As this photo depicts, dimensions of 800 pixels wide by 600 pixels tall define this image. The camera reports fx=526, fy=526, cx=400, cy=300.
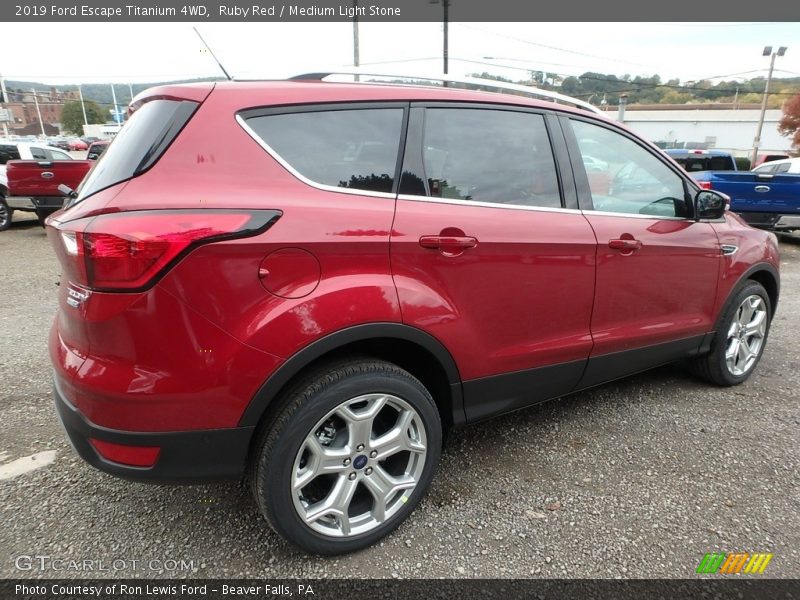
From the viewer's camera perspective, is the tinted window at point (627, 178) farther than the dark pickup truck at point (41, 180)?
No

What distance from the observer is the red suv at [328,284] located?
1.66 metres

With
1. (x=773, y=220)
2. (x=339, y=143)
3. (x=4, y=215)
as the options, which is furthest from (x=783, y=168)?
(x=4, y=215)

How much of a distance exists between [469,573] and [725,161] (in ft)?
Answer: 45.1

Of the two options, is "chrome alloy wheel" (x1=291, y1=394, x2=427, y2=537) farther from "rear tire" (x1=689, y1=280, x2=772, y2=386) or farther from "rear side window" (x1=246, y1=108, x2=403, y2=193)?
"rear tire" (x1=689, y1=280, x2=772, y2=386)

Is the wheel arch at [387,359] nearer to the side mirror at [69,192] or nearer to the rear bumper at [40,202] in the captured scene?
the side mirror at [69,192]

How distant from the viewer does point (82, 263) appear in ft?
5.35

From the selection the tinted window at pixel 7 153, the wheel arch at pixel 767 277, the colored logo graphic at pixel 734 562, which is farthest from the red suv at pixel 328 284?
the tinted window at pixel 7 153

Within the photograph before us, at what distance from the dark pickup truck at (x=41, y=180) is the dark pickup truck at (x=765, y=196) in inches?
420

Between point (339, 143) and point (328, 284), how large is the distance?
562mm

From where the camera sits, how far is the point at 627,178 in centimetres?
293

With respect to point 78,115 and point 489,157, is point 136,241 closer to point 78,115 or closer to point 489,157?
point 489,157

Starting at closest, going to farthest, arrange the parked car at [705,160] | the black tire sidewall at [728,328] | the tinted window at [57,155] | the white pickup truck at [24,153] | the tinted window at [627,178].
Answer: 1. the tinted window at [627,178]
2. the black tire sidewall at [728,328]
3. the white pickup truck at [24,153]
4. the tinted window at [57,155]
5. the parked car at [705,160]

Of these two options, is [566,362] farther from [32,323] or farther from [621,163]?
[32,323]

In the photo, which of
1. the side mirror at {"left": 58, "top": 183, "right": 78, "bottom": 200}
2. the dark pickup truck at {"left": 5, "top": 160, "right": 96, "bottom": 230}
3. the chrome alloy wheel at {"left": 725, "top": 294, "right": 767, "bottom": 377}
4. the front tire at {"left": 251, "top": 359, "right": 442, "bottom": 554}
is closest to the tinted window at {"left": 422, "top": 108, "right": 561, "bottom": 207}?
the front tire at {"left": 251, "top": 359, "right": 442, "bottom": 554}
